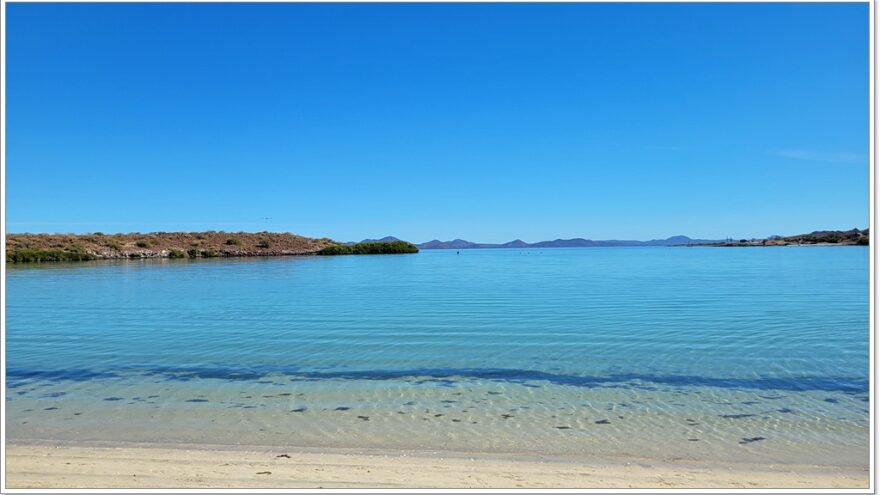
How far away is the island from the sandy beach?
63.9m

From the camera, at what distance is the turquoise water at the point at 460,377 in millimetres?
7098

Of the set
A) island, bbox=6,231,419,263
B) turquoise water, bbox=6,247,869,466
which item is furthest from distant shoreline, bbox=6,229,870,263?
turquoise water, bbox=6,247,869,466

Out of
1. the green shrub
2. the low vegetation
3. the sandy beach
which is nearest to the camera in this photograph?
the sandy beach

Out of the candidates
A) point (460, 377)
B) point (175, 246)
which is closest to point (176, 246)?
point (175, 246)

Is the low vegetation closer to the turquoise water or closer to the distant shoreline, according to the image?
the distant shoreline

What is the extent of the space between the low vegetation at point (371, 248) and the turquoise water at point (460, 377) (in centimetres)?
7221

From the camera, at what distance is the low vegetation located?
307ft

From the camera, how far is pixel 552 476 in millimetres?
5707

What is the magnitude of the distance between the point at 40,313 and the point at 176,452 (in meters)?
16.0

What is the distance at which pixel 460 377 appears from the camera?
33.0 feet

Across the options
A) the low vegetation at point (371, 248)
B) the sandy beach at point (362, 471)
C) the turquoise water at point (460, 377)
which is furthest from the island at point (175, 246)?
the sandy beach at point (362, 471)

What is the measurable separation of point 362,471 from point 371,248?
9292 centimetres

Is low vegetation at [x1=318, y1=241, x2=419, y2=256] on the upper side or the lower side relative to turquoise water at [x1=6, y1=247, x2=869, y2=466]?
upper

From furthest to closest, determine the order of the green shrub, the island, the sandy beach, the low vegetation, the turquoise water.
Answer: the low vegetation, the island, the green shrub, the turquoise water, the sandy beach
